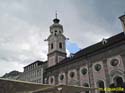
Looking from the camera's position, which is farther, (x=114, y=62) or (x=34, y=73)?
(x=34, y=73)

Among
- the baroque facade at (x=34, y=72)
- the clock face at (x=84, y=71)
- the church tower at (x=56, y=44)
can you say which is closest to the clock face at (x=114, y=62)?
the clock face at (x=84, y=71)

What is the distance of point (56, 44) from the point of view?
41812 mm

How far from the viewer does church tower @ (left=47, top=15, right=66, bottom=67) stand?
41156 millimetres

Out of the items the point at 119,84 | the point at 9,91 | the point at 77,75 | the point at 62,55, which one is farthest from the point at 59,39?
the point at 9,91

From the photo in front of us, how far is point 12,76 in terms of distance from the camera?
69312mm

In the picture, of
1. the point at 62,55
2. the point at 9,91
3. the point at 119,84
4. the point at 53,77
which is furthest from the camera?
the point at 62,55

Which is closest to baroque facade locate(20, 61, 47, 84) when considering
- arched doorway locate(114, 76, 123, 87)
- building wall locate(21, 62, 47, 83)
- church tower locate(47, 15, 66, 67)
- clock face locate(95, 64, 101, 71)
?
building wall locate(21, 62, 47, 83)

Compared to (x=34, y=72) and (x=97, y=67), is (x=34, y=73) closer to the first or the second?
(x=34, y=72)

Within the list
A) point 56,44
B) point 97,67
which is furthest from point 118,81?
point 56,44

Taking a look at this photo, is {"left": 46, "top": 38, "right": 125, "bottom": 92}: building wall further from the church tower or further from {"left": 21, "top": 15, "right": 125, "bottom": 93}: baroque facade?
the church tower

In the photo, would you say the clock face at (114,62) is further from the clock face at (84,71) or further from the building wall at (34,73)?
the building wall at (34,73)

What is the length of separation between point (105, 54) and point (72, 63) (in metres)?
6.85

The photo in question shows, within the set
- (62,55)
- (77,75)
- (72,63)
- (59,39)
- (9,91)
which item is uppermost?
(59,39)

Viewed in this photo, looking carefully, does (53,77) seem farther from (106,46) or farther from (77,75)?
(106,46)
